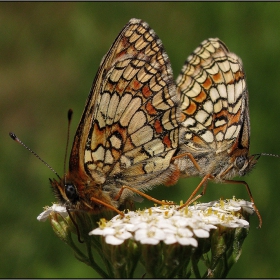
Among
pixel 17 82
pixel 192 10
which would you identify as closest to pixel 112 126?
pixel 192 10

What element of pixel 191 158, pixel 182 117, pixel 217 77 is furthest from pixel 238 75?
pixel 191 158

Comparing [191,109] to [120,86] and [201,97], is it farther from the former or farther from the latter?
[120,86]

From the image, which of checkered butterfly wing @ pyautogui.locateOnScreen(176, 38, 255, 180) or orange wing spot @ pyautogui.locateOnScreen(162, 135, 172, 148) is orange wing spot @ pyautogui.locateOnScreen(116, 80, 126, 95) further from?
checkered butterfly wing @ pyautogui.locateOnScreen(176, 38, 255, 180)

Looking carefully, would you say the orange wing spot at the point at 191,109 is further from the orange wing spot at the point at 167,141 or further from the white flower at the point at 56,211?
the white flower at the point at 56,211

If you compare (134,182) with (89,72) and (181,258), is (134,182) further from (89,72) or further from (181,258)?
(89,72)

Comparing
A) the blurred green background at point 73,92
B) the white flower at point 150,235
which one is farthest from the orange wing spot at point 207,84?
the white flower at point 150,235

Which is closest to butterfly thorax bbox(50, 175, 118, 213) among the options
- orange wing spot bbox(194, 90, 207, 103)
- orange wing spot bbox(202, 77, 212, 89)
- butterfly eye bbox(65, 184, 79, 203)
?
butterfly eye bbox(65, 184, 79, 203)
